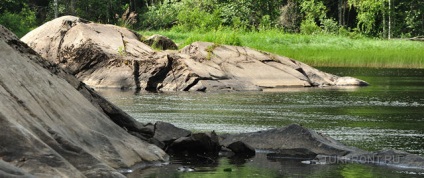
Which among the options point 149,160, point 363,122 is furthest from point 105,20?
point 149,160

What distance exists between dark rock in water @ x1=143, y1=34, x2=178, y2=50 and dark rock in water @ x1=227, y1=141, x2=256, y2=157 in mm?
20225

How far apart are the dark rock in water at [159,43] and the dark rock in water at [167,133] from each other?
20.0m

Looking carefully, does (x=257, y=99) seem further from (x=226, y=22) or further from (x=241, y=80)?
(x=226, y=22)

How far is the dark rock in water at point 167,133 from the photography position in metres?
13.5

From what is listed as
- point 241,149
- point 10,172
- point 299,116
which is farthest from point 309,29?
point 10,172

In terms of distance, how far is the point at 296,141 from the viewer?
13.5 metres

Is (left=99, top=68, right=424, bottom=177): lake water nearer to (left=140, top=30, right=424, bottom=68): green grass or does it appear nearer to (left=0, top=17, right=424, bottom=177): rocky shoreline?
(left=0, top=17, right=424, bottom=177): rocky shoreline

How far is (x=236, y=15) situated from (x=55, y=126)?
47.1 metres

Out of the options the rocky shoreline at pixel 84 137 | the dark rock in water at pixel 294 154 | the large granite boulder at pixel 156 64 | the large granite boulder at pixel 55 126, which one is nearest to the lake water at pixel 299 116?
the dark rock in water at pixel 294 154

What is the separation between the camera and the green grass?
42969 mm

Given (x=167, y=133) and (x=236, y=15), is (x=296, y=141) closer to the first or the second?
(x=167, y=133)

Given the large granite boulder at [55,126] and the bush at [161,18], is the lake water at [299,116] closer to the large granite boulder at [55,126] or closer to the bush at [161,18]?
the large granite boulder at [55,126]

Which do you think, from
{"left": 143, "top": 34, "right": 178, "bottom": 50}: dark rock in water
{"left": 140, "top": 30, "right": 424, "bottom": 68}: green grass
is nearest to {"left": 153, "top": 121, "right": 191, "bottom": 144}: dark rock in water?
{"left": 143, "top": 34, "right": 178, "bottom": 50}: dark rock in water

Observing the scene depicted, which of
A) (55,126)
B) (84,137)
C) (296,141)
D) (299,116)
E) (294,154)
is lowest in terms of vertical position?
(299,116)
